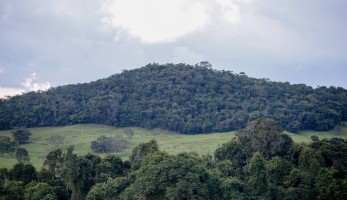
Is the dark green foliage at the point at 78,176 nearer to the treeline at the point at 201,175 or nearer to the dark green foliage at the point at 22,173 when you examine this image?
the treeline at the point at 201,175

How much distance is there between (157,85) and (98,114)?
26.0m

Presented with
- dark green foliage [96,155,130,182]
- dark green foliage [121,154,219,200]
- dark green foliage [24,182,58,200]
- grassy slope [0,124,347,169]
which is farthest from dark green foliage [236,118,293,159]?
dark green foliage [24,182,58,200]

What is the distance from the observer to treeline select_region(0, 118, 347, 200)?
144 ft

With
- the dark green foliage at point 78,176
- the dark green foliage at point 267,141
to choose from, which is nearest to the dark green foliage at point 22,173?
the dark green foliage at point 78,176

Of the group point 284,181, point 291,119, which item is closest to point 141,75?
point 291,119

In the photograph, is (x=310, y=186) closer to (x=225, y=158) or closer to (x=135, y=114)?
(x=225, y=158)

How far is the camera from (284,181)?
52469mm

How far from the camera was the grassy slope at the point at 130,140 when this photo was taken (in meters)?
89.9

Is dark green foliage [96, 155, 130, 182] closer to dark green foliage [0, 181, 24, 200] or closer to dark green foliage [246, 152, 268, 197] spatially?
dark green foliage [0, 181, 24, 200]

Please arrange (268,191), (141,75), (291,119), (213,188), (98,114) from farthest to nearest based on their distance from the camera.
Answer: (141,75) → (98,114) → (291,119) → (268,191) → (213,188)

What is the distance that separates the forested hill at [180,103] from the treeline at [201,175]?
5441 centimetres

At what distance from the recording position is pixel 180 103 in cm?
13262

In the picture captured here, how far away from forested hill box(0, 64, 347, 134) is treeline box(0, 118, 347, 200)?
179ft

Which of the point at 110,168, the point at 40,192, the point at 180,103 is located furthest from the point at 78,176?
the point at 180,103
